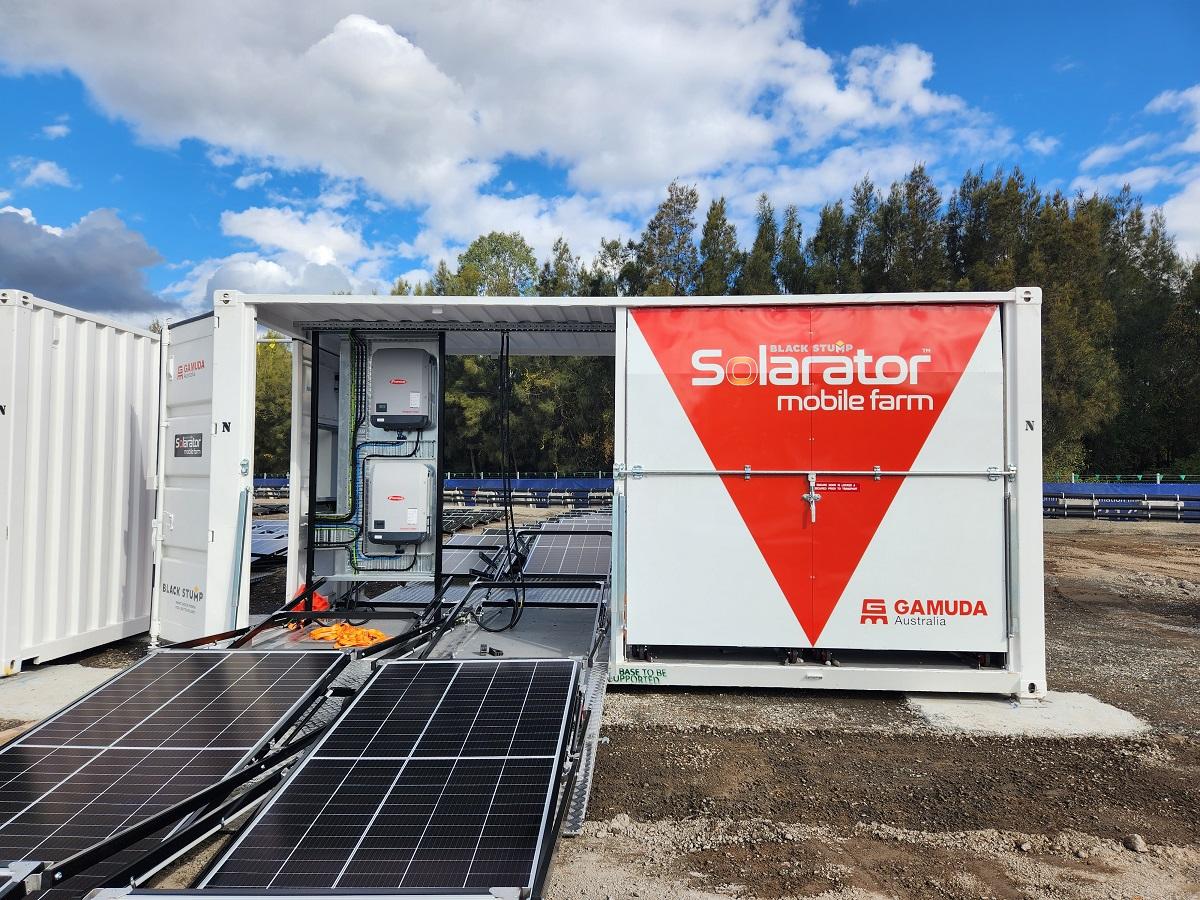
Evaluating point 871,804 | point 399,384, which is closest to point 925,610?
point 871,804

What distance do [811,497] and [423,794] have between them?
144 inches

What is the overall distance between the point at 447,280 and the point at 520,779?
36727 mm

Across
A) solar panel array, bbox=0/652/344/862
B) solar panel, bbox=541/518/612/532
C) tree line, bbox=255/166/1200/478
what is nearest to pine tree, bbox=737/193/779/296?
tree line, bbox=255/166/1200/478

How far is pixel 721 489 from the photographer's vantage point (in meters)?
5.60

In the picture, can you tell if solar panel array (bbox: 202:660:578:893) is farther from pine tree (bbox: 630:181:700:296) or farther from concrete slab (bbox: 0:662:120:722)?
pine tree (bbox: 630:181:700:296)

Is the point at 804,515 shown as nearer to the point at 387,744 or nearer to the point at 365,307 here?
the point at 387,744

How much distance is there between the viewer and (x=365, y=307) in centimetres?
625

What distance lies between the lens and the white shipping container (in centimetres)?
604

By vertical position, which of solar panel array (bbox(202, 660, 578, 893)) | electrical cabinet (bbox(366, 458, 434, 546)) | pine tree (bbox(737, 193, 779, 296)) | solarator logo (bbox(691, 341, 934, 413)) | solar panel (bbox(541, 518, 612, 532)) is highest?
pine tree (bbox(737, 193, 779, 296))

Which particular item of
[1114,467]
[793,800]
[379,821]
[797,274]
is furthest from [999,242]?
[379,821]

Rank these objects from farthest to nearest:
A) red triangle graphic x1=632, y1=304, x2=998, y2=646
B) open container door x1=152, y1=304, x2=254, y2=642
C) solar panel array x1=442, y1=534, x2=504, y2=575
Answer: solar panel array x1=442, y1=534, x2=504, y2=575 → open container door x1=152, y1=304, x2=254, y2=642 → red triangle graphic x1=632, y1=304, x2=998, y2=646

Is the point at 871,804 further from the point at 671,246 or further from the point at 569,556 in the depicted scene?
the point at 671,246

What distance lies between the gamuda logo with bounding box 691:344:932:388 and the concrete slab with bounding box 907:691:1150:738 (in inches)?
102

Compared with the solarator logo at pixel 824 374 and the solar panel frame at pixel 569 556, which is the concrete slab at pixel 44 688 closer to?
→ the solar panel frame at pixel 569 556
